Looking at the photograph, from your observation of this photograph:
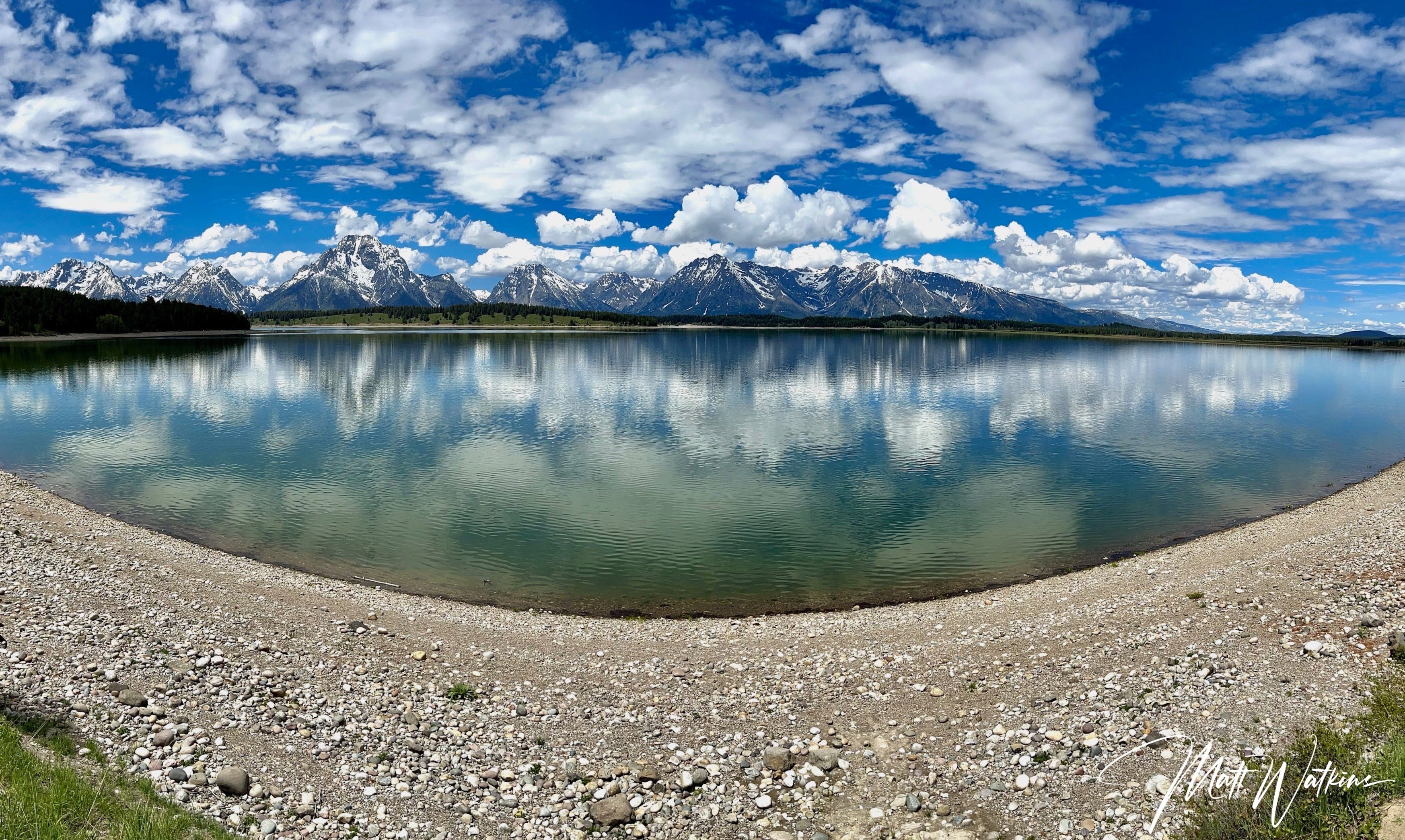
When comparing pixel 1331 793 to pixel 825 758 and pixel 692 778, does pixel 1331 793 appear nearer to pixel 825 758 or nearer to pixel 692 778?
pixel 825 758

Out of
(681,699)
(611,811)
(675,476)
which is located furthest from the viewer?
(675,476)

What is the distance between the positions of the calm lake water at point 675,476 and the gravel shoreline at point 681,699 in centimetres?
682

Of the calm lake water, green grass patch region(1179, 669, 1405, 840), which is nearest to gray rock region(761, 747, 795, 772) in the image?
green grass patch region(1179, 669, 1405, 840)

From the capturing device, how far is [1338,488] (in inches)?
1988

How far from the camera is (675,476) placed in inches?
2024

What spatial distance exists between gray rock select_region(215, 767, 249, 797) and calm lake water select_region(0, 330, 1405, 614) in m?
15.1

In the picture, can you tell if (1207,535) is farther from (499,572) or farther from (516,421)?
(516,421)

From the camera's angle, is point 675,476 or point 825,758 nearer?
point 825,758

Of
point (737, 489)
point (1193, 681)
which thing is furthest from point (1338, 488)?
point (1193, 681)

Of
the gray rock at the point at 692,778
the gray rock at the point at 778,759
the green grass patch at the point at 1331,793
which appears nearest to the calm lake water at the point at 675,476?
the gray rock at the point at 778,759

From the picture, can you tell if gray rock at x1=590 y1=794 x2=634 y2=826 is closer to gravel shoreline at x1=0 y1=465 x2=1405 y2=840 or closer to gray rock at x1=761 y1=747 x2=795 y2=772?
gravel shoreline at x1=0 y1=465 x2=1405 y2=840

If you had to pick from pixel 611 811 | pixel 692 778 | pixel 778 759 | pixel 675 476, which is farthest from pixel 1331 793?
pixel 675 476

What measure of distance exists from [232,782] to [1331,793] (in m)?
19.8

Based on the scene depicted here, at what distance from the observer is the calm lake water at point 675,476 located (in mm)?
33688
